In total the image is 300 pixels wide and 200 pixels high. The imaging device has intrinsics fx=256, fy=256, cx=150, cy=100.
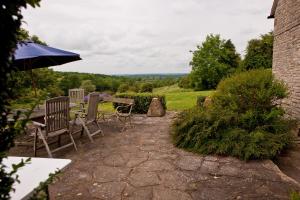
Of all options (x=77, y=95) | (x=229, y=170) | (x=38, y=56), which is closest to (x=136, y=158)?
(x=229, y=170)

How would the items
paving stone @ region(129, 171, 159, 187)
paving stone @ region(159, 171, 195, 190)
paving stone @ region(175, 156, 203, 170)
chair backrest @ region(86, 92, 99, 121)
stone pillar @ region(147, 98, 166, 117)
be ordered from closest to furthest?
paving stone @ region(159, 171, 195, 190), paving stone @ region(129, 171, 159, 187), paving stone @ region(175, 156, 203, 170), chair backrest @ region(86, 92, 99, 121), stone pillar @ region(147, 98, 166, 117)

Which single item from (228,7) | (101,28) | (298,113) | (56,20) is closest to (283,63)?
(298,113)

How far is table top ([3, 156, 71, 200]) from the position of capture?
5.73 feet

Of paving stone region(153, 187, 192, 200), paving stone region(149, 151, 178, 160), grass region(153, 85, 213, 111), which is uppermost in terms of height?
grass region(153, 85, 213, 111)

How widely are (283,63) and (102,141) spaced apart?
725 centimetres

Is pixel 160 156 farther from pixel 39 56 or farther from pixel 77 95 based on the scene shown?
pixel 77 95

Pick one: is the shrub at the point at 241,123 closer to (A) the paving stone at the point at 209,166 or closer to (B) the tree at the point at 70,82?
(A) the paving stone at the point at 209,166

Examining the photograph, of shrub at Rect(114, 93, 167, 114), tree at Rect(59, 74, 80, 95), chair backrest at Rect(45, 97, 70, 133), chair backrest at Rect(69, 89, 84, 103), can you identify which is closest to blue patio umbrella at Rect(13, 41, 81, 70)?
chair backrest at Rect(45, 97, 70, 133)

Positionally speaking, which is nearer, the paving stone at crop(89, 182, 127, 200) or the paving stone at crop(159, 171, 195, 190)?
the paving stone at crop(89, 182, 127, 200)

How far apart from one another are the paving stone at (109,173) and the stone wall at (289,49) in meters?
6.21

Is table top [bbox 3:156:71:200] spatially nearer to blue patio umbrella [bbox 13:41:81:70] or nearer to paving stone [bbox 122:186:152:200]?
paving stone [bbox 122:186:152:200]

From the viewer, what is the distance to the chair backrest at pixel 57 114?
15.7 feet

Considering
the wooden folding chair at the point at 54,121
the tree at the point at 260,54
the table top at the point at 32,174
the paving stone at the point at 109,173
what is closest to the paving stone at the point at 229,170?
the paving stone at the point at 109,173

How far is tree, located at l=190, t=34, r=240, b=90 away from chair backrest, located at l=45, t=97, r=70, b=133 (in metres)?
31.8
